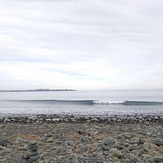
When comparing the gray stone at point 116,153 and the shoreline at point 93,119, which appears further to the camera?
the shoreline at point 93,119

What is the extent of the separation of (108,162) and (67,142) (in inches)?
89.6

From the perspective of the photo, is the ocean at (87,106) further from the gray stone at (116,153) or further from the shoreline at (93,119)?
the gray stone at (116,153)

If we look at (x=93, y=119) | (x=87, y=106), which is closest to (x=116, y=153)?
(x=93, y=119)

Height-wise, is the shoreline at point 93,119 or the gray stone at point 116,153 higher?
the gray stone at point 116,153

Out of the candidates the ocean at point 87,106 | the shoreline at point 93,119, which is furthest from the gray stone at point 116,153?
the ocean at point 87,106

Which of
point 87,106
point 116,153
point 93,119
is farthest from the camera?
point 87,106

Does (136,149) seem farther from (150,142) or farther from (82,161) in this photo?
(82,161)

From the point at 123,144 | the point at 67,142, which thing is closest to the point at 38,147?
the point at 67,142

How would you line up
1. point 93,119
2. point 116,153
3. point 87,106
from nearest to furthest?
point 116,153
point 93,119
point 87,106

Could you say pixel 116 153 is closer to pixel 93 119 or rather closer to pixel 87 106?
pixel 93 119

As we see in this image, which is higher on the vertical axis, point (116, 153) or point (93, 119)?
point (116, 153)

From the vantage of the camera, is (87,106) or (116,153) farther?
(87,106)

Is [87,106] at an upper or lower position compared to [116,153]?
lower

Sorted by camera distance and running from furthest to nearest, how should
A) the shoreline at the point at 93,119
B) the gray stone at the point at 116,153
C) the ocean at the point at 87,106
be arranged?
1. the ocean at the point at 87,106
2. the shoreline at the point at 93,119
3. the gray stone at the point at 116,153
